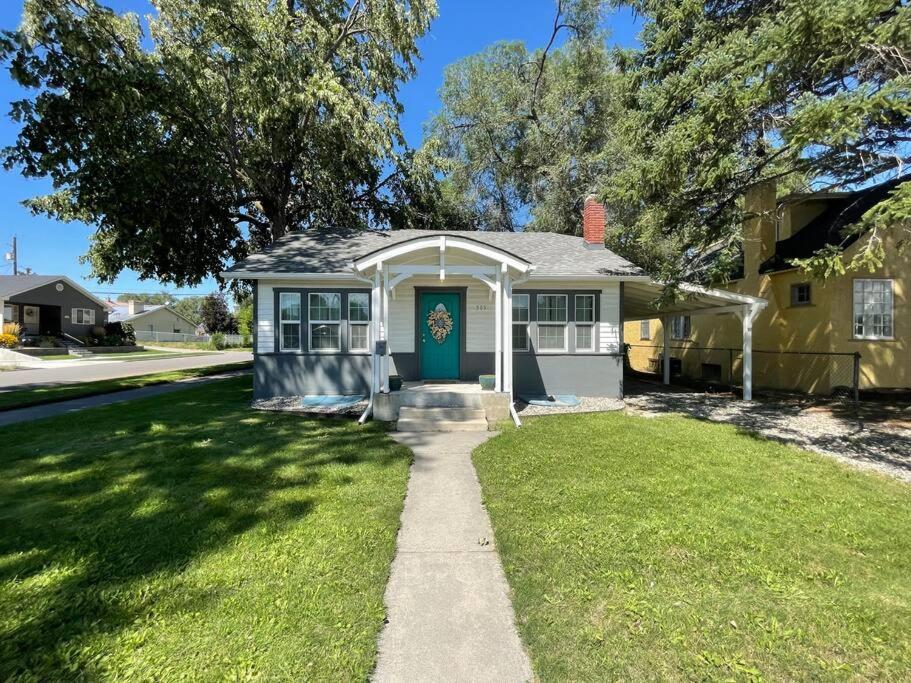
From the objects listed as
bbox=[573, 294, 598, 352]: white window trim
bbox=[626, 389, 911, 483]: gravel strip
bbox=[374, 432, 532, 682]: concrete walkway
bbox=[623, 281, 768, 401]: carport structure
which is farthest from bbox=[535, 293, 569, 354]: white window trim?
bbox=[374, 432, 532, 682]: concrete walkway

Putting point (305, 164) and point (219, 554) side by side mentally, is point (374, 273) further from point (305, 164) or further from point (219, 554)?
point (305, 164)

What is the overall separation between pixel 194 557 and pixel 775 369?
1570 cm

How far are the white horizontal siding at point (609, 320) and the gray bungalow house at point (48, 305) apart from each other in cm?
3920

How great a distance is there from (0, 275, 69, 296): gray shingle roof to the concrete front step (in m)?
37.2

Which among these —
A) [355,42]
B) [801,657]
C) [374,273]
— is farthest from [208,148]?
[801,657]

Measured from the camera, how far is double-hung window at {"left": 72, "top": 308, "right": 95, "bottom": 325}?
34013 millimetres

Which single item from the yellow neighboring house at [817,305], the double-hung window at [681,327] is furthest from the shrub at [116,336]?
the yellow neighboring house at [817,305]

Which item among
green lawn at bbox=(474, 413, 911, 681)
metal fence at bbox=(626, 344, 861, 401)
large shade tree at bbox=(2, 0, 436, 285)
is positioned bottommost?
green lawn at bbox=(474, 413, 911, 681)

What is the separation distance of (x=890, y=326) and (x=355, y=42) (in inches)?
763

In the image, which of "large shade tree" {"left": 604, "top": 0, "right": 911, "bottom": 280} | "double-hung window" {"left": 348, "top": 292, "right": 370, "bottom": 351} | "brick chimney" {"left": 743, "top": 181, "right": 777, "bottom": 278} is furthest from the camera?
"brick chimney" {"left": 743, "top": 181, "right": 777, "bottom": 278}

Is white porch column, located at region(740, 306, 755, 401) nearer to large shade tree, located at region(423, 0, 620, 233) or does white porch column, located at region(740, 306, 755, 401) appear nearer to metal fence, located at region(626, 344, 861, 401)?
metal fence, located at region(626, 344, 861, 401)

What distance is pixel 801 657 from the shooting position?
2.28m

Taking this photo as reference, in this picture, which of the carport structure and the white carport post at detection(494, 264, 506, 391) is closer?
the white carport post at detection(494, 264, 506, 391)

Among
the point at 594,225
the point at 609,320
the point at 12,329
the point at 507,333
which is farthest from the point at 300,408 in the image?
the point at 12,329
